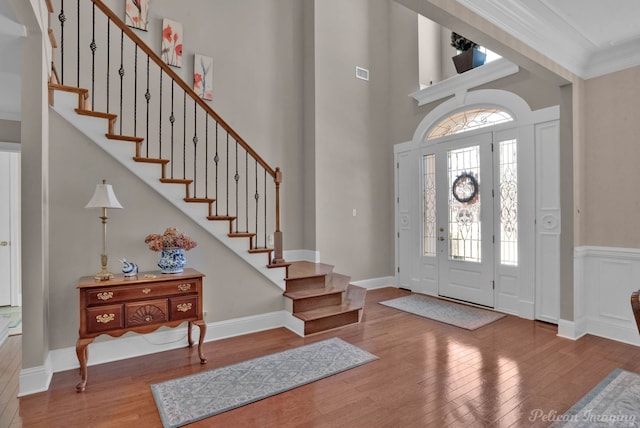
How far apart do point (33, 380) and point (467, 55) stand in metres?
6.31

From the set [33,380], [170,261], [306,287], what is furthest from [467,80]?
[33,380]

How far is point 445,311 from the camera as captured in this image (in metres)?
4.69

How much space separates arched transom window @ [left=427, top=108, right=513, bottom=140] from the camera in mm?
4750

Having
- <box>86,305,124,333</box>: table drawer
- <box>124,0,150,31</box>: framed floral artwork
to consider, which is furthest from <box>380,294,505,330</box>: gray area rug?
<box>124,0,150,31</box>: framed floral artwork

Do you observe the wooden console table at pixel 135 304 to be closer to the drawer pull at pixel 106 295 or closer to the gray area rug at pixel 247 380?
the drawer pull at pixel 106 295

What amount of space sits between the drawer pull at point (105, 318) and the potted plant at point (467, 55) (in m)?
5.55

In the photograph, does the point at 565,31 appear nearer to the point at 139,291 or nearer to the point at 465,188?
the point at 465,188

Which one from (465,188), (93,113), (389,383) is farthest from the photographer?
(465,188)

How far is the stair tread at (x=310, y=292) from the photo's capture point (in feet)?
13.1

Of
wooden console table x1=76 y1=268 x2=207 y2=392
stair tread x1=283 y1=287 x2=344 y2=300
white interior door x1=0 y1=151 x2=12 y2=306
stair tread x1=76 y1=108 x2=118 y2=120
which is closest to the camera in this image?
wooden console table x1=76 y1=268 x2=207 y2=392

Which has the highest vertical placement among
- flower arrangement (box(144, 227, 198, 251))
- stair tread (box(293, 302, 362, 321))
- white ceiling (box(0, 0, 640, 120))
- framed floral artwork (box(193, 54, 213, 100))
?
framed floral artwork (box(193, 54, 213, 100))

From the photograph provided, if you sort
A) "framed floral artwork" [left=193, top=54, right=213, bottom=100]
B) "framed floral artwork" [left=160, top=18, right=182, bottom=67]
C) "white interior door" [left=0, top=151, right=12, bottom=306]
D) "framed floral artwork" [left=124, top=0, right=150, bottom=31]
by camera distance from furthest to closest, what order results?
1. "white interior door" [left=0, top=151, right=12, bottom=306]
2. "framed floral artwork" [left=193, top=54, right=213, bottom=100]
3. "framed floral artwork" [left=160, top=18, right=182, bottom=67]
4. "framed floral artwork" [left=124, top=0, right=150, bottom=31]

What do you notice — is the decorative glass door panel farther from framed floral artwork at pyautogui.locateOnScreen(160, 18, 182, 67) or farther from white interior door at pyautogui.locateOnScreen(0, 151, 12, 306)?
white interior door at pyautogui.locateOnScreen(0, 151, 12, 306)

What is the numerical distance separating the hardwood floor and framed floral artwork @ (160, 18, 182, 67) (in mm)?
3598
